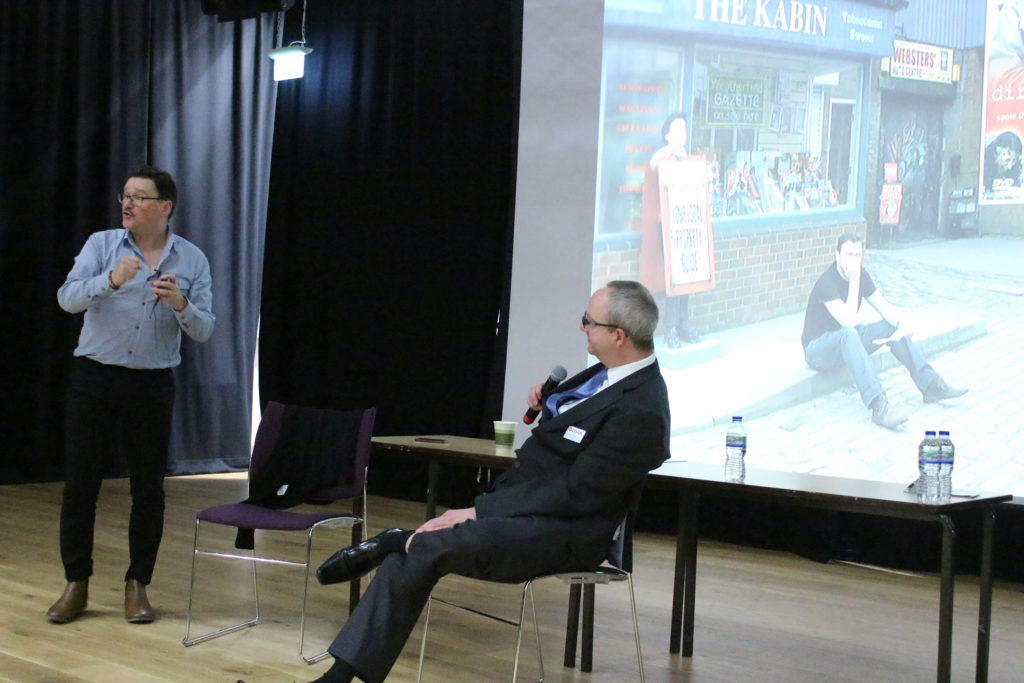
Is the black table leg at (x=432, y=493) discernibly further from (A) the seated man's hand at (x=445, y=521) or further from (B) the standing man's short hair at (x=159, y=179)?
(B) the standing man's short hair at (x=159, y=179)

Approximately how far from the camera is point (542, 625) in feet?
13.0

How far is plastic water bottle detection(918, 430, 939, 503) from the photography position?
2.93 metres

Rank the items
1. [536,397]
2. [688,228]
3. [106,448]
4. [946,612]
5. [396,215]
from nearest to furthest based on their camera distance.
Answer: [946,612] → [536,397] → [106,448] → [688,228] → [396,215]

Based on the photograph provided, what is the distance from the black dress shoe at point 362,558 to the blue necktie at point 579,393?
0.55 metres

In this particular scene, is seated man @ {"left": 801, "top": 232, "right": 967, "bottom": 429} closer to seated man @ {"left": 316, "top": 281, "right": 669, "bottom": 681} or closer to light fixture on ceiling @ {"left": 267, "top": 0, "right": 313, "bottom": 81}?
seated man @ {"left": 316, "top": 281, "right": 669, "bottom": 681}

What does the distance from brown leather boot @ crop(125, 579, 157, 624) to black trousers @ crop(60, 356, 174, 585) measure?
3cm

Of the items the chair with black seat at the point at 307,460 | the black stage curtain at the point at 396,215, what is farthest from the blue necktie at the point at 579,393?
the black stage curtain at the point at 396,215

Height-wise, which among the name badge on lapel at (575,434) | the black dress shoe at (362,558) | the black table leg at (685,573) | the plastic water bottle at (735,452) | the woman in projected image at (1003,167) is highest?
the woman in projected image at (1003,167)

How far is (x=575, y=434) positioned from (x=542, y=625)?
143 centimetres

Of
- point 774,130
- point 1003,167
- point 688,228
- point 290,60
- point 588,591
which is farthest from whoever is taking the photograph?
point 290,60

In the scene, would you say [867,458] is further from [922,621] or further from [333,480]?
[333,480]

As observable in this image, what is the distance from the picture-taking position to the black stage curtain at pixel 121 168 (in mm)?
7094

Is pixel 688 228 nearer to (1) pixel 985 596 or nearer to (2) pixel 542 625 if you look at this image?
(2) pixel 542 625

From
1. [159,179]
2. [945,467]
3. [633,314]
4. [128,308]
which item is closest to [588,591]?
[633,314]
